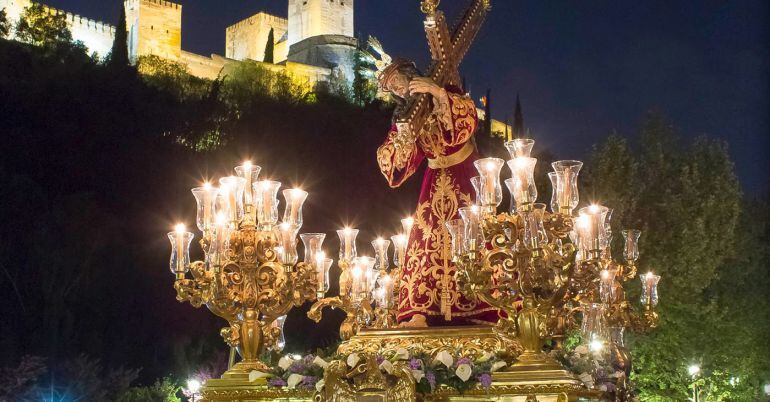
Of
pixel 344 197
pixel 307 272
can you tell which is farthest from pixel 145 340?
pixel 307 272

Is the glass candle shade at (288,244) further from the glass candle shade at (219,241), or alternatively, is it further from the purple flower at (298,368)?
the purple flower at (298,368)

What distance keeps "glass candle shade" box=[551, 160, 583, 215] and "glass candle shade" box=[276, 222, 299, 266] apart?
2.58m

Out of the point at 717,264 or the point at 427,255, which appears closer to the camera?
the point at 427,255

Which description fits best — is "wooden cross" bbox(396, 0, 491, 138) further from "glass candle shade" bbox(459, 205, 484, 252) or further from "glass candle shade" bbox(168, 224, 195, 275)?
"glass candle shade" bbox(168, 224, 195, 275)

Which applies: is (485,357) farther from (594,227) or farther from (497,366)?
(594,227)

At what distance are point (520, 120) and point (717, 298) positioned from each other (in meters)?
23.2

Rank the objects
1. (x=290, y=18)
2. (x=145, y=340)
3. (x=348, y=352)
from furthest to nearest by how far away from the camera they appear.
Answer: (x=290, y=18) < (x=145, y=340) < (x=348, y=352)

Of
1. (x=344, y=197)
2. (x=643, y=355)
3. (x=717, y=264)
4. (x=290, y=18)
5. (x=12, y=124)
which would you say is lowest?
(x=643, y=355)

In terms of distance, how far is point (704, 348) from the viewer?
2305cm

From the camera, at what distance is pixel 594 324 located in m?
10.2

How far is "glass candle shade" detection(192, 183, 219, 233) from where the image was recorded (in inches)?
348

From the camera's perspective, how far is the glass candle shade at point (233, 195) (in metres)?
8.80

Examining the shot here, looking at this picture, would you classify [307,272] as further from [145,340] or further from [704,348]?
[145,340]

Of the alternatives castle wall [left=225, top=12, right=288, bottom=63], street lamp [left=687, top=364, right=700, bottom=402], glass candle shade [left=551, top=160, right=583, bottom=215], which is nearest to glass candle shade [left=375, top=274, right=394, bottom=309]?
glass candle shade [left=551, top=160, right=583, bottom=215]
